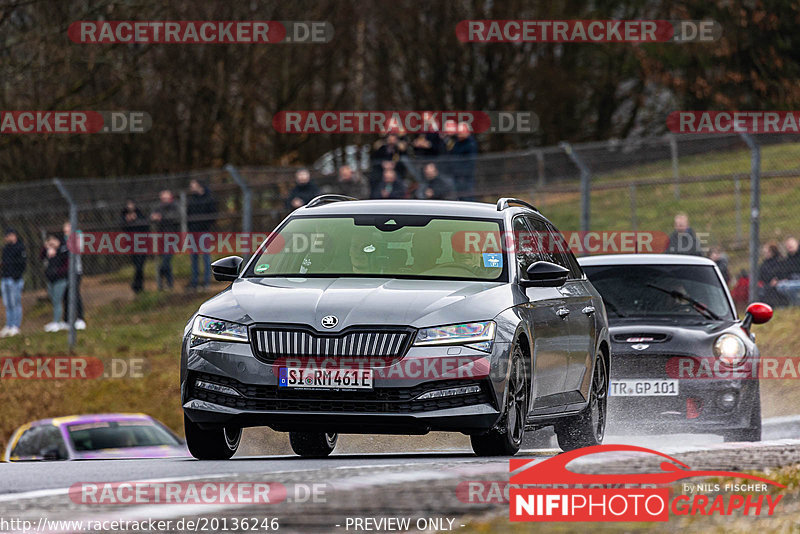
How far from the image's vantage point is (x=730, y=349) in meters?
13.1

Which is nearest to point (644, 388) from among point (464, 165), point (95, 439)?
point (95, 439)

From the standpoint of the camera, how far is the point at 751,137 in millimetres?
19859

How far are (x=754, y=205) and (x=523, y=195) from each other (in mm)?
4571

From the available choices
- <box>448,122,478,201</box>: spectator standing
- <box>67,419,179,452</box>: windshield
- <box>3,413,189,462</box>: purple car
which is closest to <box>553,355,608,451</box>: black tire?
<box>3,413,189,462</box>: purple car

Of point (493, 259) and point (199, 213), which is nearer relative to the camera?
point (493, 259)

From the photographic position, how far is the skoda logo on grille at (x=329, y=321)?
29.6 ft

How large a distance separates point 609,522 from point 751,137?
560 inches

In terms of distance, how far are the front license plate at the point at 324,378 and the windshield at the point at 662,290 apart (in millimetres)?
5280

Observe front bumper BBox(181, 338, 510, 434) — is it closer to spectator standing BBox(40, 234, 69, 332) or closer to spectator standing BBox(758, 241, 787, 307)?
spectator standing BBox(758, 241, 787, 307)

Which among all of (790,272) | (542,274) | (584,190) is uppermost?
(542,274)

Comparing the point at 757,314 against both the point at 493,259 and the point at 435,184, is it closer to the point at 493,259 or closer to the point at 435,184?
the point at 493,259

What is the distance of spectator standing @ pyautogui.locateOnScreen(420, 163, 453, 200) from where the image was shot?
22344 millimetres

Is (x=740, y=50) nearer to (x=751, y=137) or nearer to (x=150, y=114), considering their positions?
(x=150, y=114)

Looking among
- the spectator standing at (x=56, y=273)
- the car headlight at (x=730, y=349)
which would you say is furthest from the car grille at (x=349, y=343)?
the spectator standing at (x=56, y=273)
